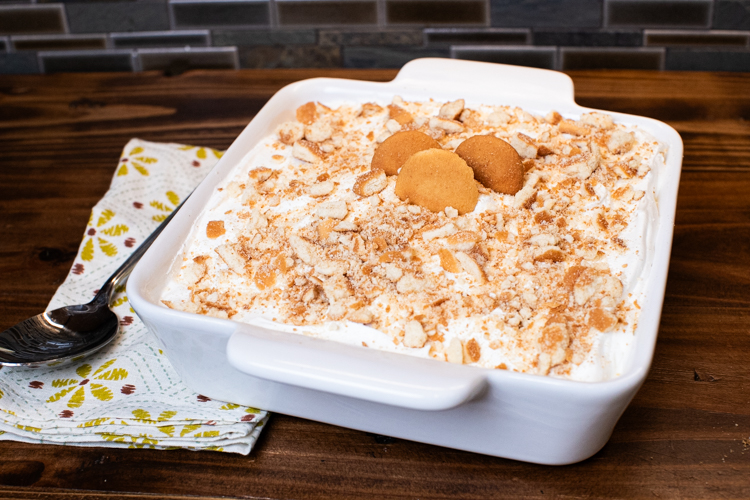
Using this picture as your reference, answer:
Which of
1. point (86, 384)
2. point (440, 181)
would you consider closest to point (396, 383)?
point (440, 181)

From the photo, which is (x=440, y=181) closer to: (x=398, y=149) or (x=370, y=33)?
(x=398, y=149)

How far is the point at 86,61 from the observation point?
196 centimetres

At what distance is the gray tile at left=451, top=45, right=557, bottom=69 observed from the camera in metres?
1.79

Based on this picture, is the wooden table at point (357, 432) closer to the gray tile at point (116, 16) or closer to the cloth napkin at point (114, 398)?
the cloth napkin at point (114, 398)

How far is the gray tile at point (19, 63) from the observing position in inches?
76.9

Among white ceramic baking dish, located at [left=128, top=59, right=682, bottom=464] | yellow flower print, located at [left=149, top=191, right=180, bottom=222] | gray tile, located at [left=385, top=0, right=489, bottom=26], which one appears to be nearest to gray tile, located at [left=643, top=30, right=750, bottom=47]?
gray tile, located at [left=385, top=0, right=489, bottom=26]

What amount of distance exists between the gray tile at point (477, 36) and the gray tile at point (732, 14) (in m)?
0.45

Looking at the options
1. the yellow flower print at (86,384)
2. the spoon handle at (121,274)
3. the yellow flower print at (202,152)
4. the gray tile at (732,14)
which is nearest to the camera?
the yellow flower print at (86,384)

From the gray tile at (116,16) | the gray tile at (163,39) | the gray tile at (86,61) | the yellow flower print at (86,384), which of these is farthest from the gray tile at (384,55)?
the yellow flower print at (86,384)

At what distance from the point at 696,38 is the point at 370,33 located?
82 centimetres

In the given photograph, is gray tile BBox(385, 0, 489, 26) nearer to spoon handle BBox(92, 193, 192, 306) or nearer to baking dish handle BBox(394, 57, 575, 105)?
baking dish handle BBox(394, 57, 575, 105)

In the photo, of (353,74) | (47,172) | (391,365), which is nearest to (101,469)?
(391,365)

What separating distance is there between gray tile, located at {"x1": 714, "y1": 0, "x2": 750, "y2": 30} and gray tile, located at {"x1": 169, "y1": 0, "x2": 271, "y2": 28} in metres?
1.11

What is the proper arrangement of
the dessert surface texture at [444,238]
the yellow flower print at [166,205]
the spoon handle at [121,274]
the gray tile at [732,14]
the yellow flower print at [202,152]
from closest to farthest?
1. the dessert surface texture at [444,238]
2. the spoon handle at [121,274]
3. the yellow flower print at [166,205]
4. the yellow flower print at [202,152]
5. the gray tile at [732,14]
